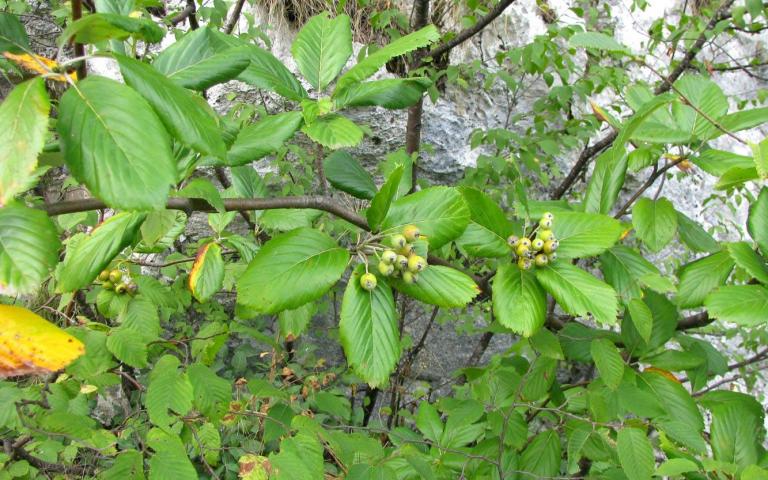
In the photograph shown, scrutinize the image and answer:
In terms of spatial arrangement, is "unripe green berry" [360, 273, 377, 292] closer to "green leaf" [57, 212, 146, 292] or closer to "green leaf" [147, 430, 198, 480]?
"green leaf" [57, 212, 146, 292]

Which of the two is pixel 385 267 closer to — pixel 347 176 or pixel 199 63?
pixel 347 176

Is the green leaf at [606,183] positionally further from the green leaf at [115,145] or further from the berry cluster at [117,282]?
the berry cluster at [117,282]

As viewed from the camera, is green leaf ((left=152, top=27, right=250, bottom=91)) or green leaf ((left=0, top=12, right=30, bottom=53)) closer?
green leaf ((left=0, top=12, right=30, bottom=53))

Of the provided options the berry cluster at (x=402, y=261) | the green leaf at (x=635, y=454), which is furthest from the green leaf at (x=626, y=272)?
the berry cluster at (x=402, y=261)

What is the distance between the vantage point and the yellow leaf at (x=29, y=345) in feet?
2.06

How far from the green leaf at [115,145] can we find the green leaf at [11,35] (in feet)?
0.54

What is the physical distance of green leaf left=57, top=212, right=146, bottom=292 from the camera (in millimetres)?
863

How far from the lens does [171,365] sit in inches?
58.6

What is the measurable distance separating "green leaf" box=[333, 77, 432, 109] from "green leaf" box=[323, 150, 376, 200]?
162 mm

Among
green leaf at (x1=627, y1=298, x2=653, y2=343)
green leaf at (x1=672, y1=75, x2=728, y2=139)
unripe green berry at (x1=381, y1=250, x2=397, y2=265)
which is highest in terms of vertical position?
green leaf at (x1=672, y1=75, x2=728, y2=139)

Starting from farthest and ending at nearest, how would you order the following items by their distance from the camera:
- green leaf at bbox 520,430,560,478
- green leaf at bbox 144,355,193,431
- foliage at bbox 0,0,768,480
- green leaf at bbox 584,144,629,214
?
green leaf at bbox 520,430,560,478, green leaf at bbox 144,355,193,431, green leaf at bbox 584,144,629,214, foliage at bbox 0,0,768,480

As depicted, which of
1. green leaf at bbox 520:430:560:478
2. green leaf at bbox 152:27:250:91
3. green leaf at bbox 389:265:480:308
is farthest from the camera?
green leaf at bbox 520:430:560:478

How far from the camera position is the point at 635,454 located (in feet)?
4.17

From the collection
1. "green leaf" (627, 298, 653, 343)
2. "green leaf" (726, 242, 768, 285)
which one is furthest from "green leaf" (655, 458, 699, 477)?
"green leaf" (726, 242, 768, 285)
